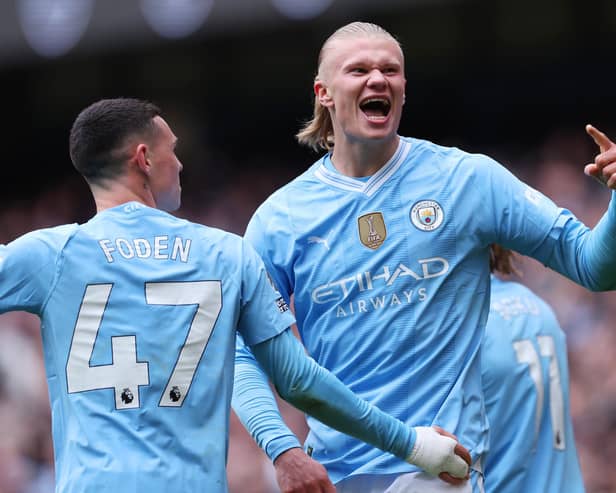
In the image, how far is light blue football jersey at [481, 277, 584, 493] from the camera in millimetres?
5617

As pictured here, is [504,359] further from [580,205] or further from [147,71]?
[147,71]

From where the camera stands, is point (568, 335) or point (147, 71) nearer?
point (568, 335)

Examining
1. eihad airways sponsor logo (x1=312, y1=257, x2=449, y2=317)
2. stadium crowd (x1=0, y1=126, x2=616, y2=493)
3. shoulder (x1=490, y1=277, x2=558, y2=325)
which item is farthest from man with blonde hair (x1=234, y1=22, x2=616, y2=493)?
stadium crowd (x1=0, y1=126, x2=616, y2=493)

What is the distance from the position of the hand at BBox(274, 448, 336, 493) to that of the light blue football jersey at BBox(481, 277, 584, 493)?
151 centimetres

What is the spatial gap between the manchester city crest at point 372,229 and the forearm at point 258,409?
64 centimetres

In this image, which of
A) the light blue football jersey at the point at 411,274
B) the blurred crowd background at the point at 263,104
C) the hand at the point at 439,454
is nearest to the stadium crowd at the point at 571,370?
the blurred crowd background at the point at 263,104

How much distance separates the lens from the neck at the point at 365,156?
496 centimetres

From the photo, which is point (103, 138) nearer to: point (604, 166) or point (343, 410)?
point (343, 410)

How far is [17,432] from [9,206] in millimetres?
5937

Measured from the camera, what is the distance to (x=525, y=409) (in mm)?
5691

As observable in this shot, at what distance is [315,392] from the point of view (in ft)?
13.8

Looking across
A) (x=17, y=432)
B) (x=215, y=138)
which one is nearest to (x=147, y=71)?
(x=215, y=138)

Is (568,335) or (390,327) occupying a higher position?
(390,327)

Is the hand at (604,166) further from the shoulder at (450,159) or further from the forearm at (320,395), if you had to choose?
the forearm at (320,395)
